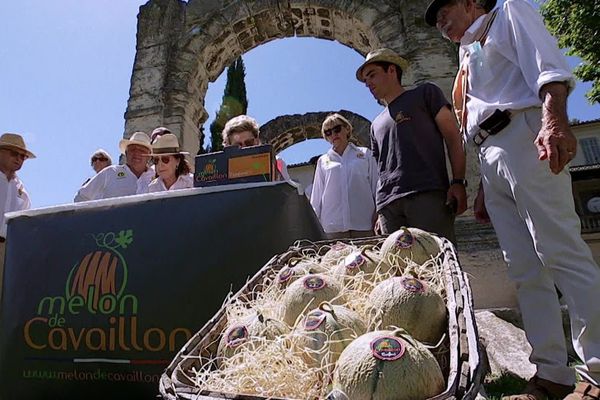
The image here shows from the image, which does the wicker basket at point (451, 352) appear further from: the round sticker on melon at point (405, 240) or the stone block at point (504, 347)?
the stone block at point (504, 347)

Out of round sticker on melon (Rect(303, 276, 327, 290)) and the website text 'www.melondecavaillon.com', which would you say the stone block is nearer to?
round sticker on melon (Rect(303, 276, 327, 290))

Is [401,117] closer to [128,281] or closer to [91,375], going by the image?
[128,281]

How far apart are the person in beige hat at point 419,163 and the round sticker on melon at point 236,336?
135 centimetres

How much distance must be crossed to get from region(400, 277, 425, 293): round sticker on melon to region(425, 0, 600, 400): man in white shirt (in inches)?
30.2

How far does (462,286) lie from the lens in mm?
1063

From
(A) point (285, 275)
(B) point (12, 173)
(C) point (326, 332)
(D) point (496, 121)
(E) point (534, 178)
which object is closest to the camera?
(C) point (326, 332)

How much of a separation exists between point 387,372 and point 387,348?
2.5 inches

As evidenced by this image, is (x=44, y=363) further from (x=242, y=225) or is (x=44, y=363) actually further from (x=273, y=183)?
(x=273, y=183)

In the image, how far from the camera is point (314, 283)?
3.84 ft

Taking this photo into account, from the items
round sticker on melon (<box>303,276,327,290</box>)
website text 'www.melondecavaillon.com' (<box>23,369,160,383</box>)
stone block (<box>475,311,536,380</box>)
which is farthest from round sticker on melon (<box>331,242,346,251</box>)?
stone block (<box>475,311,536,380</box>)

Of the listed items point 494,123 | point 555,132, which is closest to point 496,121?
point 494,123

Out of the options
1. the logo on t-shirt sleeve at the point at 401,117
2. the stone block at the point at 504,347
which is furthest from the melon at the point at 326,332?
the stone block at the point at 504,347

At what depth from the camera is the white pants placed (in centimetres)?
142

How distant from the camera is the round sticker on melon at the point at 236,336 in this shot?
40.0 inches
